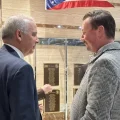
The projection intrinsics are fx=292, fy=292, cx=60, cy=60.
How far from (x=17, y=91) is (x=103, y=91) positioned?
0.54 m

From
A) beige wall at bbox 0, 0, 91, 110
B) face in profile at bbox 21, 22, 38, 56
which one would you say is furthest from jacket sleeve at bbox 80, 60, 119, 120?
beige wall at bbox 0, 0, 91, 110

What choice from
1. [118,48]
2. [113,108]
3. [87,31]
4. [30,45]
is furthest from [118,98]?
[30,45]

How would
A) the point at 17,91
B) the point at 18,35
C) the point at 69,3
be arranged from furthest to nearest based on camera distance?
the point at 69,3
the point at 18,35
the point at 17,91

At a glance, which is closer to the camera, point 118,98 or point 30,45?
point 118,98

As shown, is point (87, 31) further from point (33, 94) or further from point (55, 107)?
point (55, 107)

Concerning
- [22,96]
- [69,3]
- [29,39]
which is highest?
[69,3]

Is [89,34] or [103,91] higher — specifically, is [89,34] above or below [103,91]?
above

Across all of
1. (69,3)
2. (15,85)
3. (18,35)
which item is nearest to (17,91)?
(15,85)

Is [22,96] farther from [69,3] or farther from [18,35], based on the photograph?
[69,3]

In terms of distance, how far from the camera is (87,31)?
83.8 inches

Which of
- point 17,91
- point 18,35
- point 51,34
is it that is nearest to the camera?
point 17,91

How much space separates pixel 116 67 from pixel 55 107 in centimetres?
252

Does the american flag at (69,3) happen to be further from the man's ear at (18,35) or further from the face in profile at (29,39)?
the man's ear at (18,35)

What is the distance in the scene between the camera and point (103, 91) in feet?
6.07
